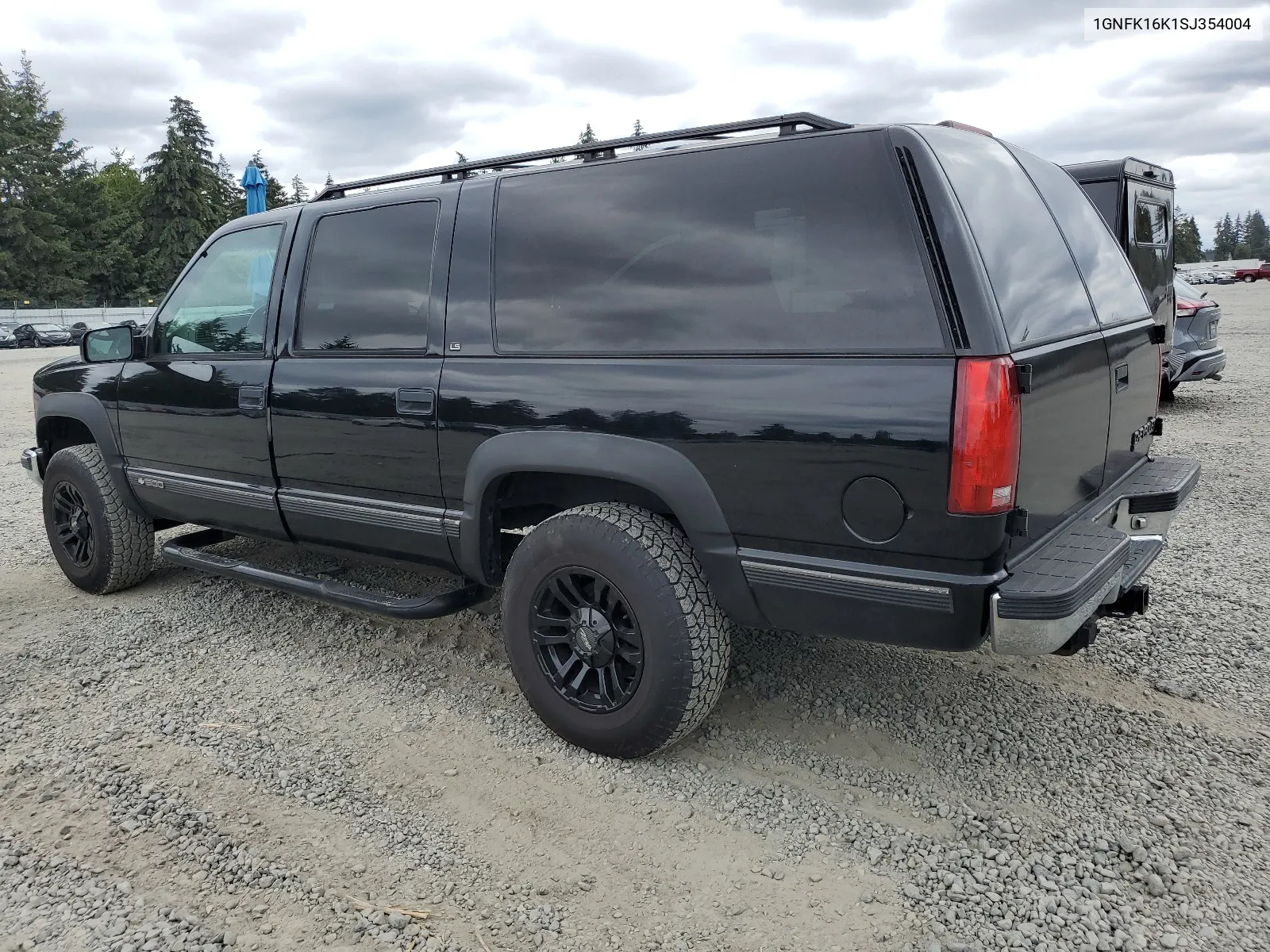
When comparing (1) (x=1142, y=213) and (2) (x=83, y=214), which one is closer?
(1) (x=1142, y=213)

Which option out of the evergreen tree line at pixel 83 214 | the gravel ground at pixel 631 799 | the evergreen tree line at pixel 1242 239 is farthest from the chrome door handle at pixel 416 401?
the evergreen tree line at pixel 1242 239

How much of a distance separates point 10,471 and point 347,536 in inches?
271

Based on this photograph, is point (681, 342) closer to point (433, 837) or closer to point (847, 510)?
point (847, 510)

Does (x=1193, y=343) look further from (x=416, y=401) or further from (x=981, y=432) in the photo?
(x=416, y=401)

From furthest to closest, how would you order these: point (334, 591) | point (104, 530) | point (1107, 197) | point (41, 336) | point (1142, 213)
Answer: point (41, 336)
point (1142, 213)
point (1107, 197)
point (104, 530)
point (334, 591)

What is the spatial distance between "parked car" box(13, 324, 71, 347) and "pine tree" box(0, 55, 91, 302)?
61.0 feet

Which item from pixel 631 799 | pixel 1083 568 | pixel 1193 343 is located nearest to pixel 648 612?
pixel 631 799

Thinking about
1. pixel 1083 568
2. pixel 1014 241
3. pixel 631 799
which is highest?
pixel 1014 241

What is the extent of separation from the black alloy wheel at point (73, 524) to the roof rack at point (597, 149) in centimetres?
227

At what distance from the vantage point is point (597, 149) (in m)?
3.16

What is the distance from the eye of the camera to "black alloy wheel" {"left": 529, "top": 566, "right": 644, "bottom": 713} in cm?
301

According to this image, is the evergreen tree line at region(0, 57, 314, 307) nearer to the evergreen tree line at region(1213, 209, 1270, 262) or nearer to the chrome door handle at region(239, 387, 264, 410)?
the chrome door handle at region(239, 387, 264, 410)

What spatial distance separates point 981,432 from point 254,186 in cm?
1245

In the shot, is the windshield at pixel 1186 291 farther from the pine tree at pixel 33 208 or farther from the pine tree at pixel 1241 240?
the pine tree at pixel 1241 240
